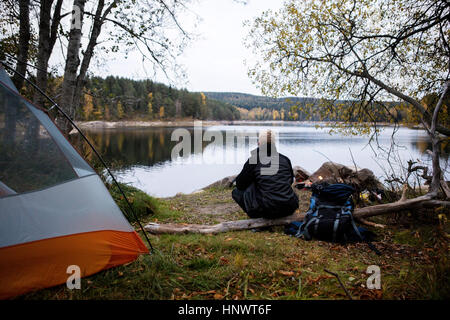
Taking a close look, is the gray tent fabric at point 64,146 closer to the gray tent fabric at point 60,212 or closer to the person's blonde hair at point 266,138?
the gray tent fabric at point 60,212

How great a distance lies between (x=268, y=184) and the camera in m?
4.64

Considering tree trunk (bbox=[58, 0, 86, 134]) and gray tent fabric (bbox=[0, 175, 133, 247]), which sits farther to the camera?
tree trunk (bbox=[58, 0, 86, 134])

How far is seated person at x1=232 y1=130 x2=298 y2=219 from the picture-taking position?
15.0 feet

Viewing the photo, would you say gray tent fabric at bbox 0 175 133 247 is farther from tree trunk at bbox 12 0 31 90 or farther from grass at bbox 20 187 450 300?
tree trunk at bbox 12 0 31 90

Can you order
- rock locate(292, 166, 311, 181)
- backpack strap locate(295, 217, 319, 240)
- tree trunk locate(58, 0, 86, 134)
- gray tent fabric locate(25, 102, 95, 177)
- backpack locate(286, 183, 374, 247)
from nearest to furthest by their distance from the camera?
gray tent fabric locate(25, 102, 95, 177) < backpack locate(286, 183, 374, 247) < backpack strap locate(295, 217, 319, 240) < tree trunk locate(58, 0, 86, 134) < rock locate(292, 166, 311, 181)

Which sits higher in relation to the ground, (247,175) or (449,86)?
(449,86)

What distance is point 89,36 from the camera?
738cm

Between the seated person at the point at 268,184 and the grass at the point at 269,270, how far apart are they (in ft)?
1.57

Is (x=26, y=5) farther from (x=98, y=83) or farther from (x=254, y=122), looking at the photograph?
(x=254, y=122)

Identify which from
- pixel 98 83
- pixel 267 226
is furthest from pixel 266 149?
pixel 98 83

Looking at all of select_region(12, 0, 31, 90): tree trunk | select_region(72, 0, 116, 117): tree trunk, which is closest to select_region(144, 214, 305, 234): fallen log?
select_region(72, 0, 116, 117): tree trunk

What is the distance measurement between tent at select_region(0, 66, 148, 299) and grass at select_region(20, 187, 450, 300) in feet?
0.64

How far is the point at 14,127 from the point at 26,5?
235 inches

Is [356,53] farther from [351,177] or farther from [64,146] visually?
[64,146]
